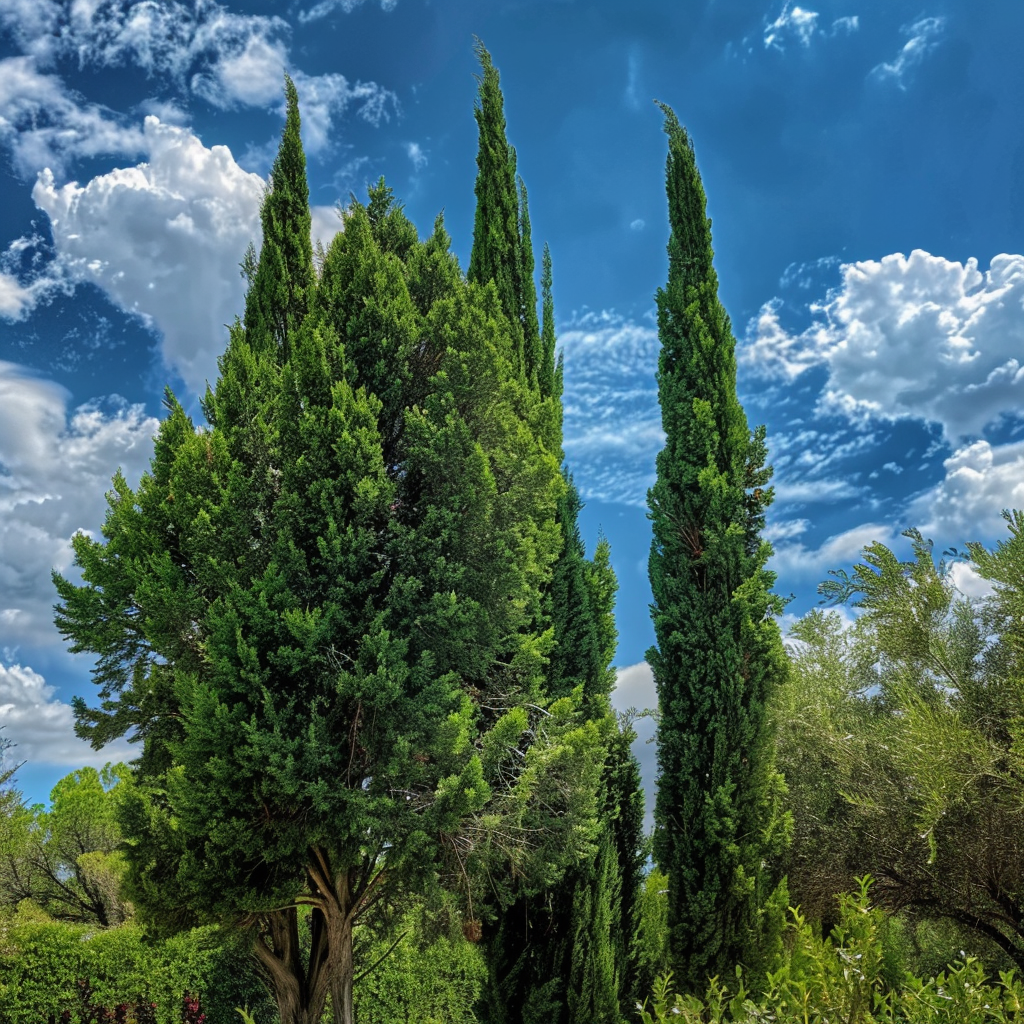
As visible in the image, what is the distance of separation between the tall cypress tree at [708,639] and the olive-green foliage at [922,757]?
1.39m

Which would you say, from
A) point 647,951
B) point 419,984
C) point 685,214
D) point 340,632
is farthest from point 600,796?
point 685,214

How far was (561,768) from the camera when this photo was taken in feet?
28.0

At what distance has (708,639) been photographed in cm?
994

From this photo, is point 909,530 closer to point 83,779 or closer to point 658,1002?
point 658,1002

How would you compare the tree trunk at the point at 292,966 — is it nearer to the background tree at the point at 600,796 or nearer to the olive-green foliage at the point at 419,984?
the background tree at the point at 600,796

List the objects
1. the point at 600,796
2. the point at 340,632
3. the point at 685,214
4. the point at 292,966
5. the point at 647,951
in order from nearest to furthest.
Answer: the point at 340,632
the point at 292,966
the point at 600,796
the point at 647,951
the point at 685,214

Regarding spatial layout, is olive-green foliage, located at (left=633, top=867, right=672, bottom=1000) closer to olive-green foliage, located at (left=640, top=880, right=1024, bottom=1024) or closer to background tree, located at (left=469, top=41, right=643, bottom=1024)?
background tree, located at (left=469, top=41, right=643, bottom=1024)

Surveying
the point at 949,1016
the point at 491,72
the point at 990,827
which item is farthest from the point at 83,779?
the point at 949,1016

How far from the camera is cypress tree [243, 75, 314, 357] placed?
36.9 feet

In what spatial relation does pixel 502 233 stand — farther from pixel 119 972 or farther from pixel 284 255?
pixel 119 972

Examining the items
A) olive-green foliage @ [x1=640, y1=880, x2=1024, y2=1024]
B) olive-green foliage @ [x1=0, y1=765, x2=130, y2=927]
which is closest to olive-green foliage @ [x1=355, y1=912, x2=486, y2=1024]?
olive-green foliage @ [x1=0, y1=765, x2=130, y2=927]

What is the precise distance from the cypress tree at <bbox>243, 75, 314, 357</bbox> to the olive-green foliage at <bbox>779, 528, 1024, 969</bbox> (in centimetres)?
876

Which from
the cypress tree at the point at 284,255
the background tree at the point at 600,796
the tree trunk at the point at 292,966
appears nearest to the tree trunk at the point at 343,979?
the tree trunk at the point at 292,966

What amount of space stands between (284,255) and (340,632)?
645 cm
